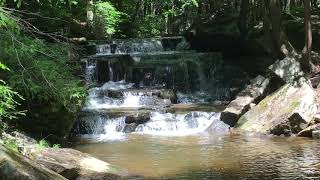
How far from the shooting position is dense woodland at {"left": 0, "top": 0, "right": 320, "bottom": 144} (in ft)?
29.1

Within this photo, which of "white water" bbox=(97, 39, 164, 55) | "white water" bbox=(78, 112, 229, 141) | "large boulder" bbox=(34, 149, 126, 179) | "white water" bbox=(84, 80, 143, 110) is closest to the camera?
"large boulder" bbox=(34, 149, 126, 179)

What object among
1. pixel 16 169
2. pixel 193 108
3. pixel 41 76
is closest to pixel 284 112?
pixel 193 108

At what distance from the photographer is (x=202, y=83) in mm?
21047

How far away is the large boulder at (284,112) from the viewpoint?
1339cm

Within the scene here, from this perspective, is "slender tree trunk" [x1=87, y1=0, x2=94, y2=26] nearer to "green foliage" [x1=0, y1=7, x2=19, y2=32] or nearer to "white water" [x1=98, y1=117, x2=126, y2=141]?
"white water" [x1=98, y1=117, x2=126, y2=141]

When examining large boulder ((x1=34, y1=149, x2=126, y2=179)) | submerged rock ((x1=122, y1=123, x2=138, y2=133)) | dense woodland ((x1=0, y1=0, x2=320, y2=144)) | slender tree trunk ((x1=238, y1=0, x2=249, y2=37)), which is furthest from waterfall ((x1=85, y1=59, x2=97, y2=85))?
large boulder ((x1=34, y1=149, x2=126, y2=179))

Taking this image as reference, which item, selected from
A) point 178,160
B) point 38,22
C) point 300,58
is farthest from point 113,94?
point 178,160

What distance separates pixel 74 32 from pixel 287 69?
40.8ft

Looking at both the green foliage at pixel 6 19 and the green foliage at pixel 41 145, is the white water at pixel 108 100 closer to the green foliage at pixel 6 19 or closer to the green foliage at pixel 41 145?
the green foliage at pixel 41 145

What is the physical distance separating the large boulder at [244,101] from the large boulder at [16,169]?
425 inches

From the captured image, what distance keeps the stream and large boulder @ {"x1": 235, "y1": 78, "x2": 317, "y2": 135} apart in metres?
0.58

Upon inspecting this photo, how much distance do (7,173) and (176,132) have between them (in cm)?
1035

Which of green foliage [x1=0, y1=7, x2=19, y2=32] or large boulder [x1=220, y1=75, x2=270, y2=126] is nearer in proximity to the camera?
green foliage [x1=0, y1=7, x2=19, y2=32]

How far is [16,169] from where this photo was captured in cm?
451
